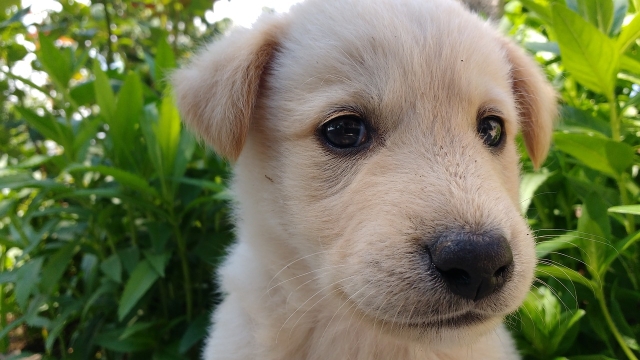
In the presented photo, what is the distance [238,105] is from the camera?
1680 millimetres

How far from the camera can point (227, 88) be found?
1.67m

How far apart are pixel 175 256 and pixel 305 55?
1.64m

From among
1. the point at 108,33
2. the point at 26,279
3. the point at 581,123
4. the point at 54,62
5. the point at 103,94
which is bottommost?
the point at 26,279

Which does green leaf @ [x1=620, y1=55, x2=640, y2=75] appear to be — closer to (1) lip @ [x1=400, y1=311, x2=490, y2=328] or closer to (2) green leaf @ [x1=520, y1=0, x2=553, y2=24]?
(2) green leaf @ [x1=520, y1=0, x2=553, y2=24]

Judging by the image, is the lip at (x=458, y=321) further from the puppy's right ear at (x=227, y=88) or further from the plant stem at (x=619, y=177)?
the plant stem at (x=619, y=177)

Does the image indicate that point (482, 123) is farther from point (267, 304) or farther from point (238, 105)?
point (267, 304)

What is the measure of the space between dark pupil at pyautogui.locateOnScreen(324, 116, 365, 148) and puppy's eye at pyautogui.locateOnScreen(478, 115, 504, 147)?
0.46 m

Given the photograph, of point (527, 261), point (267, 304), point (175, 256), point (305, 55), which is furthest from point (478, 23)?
point (175, 256)

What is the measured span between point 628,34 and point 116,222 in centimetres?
273

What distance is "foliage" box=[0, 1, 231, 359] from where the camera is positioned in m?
2.38

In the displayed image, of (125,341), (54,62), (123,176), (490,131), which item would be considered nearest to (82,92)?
(54,62)

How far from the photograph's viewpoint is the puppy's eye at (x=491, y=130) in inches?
67.1

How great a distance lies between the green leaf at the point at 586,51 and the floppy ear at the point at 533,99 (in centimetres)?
14

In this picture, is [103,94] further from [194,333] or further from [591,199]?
[591,199]
